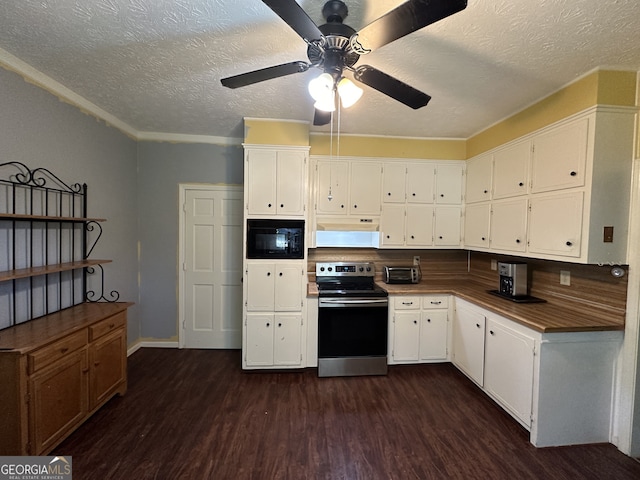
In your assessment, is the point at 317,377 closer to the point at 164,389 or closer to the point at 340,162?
the point at 164,389

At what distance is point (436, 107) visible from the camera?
98.5 inches

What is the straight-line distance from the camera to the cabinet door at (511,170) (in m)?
2.43

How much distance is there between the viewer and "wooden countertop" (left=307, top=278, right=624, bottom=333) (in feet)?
6.24

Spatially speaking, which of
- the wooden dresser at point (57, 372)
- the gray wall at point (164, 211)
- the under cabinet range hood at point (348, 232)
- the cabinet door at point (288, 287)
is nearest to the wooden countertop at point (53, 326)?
the wooden dresser at point (57, 372)

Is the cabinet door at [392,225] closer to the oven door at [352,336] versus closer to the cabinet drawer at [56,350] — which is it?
the oven door at [352,336]

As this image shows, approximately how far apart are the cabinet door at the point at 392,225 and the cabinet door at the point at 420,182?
0.21 meters

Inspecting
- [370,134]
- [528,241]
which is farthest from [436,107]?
[528,241]

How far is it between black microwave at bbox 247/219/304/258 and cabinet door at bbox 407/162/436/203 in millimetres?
1461

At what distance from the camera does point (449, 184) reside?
3320 mm

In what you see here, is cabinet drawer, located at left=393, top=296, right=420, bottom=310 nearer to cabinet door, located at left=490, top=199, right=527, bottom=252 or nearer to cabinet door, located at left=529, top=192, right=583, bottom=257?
cabinet door, located at left=490, top=199, right=527, bottom=252

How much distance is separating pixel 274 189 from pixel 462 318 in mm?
2430

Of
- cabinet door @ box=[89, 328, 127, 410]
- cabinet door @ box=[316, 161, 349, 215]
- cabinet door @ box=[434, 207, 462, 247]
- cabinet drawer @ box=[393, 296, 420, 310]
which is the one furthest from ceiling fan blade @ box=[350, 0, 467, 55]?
cabinet door @ box=[89, 328, 127, 410]

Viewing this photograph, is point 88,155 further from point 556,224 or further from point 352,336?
point 556,224

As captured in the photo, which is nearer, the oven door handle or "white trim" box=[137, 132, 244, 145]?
the oven door handle
